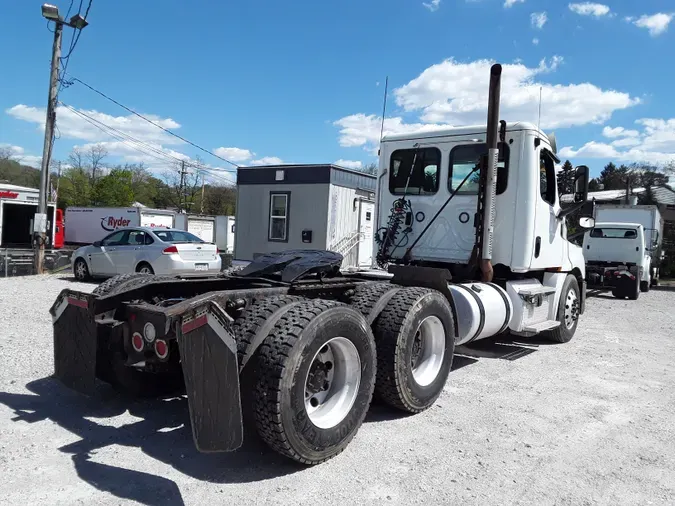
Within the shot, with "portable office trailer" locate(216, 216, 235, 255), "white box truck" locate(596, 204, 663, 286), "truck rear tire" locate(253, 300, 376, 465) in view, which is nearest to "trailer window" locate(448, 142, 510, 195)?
"truck rear tire" locate(253, 300, 376, 465)

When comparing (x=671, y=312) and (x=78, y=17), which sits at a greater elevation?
(x=78, y=17)

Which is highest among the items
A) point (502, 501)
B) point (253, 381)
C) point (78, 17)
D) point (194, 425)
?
point (78, 17)

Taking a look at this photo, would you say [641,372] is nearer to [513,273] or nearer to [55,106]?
[513,273]

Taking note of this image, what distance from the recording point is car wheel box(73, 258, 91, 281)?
14.6 metres

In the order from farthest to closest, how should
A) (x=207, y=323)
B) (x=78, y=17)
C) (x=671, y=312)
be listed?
(x=78, y=17) → (x=671, y=312) → (x=207, y=323)

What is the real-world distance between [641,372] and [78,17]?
52.0 ft

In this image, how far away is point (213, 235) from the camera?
30.9 m

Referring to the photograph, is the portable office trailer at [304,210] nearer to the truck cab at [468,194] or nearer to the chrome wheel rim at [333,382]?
the truck cab at [468,194]

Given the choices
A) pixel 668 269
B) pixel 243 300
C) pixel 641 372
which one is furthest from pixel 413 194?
pixel 668 269

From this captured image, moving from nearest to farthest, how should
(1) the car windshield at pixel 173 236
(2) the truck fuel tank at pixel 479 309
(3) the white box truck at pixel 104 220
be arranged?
(2) the truck fuel tank at pixel 479 309 < (1) the car windshield at pixel 173 236 < (3) the white box truck at pixel 104 220

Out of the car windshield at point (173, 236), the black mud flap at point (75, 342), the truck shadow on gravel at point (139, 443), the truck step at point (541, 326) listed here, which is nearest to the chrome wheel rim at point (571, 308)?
the truck step at point (541, 326)

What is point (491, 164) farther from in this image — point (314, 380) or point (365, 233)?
point (365, 233)

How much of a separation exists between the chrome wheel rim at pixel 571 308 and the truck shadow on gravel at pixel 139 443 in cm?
581

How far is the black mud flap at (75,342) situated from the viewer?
155 inches
